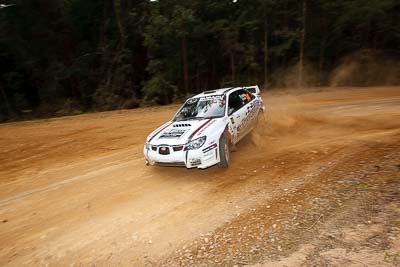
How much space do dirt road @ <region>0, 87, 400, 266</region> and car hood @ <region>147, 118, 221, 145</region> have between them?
0.84 metres

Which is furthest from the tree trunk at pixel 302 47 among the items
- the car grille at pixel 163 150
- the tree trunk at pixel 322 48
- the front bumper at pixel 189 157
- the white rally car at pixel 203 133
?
the car grille at pixel 163 150

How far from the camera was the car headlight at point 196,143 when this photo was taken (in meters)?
5.91

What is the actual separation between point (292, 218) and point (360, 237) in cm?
90

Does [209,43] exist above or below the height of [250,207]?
above

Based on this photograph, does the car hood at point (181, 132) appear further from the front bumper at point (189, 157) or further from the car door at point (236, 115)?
the car door at point (236, 115)

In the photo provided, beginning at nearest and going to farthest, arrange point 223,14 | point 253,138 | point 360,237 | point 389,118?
point 360,237, point 253,138, point 389,118, point 223,14

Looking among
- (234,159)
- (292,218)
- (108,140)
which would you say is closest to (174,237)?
(292,218)

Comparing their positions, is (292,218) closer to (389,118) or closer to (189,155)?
(189,155)

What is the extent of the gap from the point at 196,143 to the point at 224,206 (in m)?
1.53

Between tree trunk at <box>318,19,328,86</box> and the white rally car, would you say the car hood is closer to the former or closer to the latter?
the white rally car

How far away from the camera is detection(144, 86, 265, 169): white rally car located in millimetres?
5930

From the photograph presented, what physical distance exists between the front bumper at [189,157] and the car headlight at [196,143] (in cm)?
7

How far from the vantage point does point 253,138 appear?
8.55 metres

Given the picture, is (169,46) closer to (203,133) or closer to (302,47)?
(302,47)
